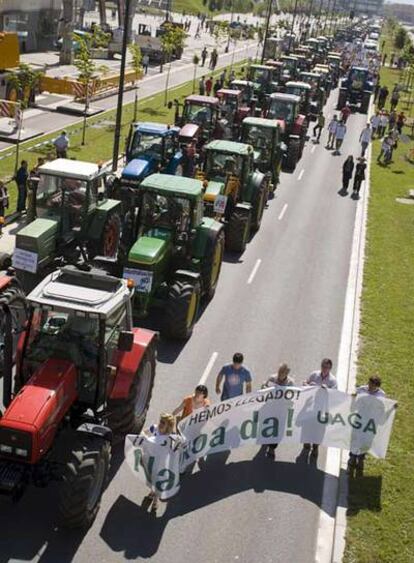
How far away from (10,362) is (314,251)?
518 inches

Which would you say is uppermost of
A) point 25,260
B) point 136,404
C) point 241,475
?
point 25,260

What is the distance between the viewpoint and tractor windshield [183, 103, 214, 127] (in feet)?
96.1

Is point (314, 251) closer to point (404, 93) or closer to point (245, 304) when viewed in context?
point (245, 304)

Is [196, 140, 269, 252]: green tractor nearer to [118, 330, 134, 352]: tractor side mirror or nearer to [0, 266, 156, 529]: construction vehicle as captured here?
[0, 266, 156, 529]: construction vehicle

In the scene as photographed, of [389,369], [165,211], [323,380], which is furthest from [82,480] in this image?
[389,369]

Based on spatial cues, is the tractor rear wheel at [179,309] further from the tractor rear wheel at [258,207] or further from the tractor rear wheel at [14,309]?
the tractor rear wheel at [258,207]

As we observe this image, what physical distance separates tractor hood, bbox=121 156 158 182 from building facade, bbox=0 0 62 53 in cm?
3270

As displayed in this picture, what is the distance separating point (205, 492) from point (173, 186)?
22.4ft

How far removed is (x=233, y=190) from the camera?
20.9m

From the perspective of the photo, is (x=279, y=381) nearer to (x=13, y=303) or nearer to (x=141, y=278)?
(x=141, y=278)

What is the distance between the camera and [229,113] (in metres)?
33.3

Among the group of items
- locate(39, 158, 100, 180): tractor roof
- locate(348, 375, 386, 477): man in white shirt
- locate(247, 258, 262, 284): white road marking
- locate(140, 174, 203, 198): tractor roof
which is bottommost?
locate(247, 258, 262, 284): white road marking

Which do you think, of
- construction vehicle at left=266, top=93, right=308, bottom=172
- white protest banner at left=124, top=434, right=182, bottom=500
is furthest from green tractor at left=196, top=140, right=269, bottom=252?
white protest banner at left=124, top=434, right=182, bottom=500

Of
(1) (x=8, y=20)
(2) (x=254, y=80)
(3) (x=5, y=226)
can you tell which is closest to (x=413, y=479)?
(3) (x=5, y=226)
